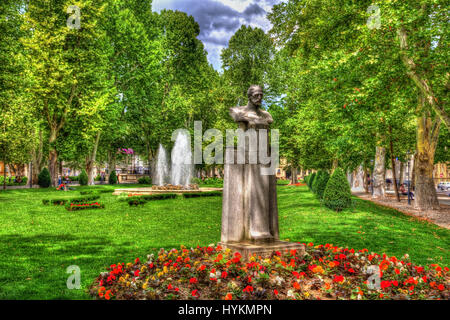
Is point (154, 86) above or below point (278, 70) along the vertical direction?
below

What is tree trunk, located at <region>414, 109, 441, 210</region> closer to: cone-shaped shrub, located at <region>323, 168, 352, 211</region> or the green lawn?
the green lawn

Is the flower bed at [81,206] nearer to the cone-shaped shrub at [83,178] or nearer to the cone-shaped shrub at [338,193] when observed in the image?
the cone-shaped shrub at [338,193]

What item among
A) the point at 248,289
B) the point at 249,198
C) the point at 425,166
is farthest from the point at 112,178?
the point at 248,289

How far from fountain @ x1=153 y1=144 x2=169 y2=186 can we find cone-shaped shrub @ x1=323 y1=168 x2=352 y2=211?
28595 mm

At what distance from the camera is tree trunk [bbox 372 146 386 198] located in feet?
89.2

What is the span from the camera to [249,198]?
671cm

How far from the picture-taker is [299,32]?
24.6m

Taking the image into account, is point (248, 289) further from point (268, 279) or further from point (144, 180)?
point (144, 180)

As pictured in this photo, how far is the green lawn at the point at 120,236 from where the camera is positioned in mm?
6798

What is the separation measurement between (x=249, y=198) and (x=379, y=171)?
2363 cm

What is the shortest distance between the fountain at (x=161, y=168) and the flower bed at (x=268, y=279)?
37672mm
